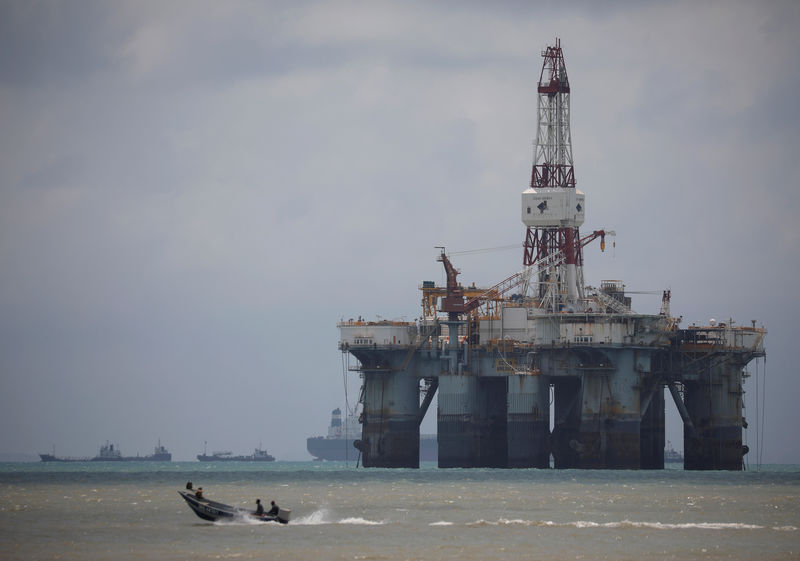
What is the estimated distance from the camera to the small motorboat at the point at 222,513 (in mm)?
88500

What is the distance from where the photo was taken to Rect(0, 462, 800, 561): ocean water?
7725 centimetres

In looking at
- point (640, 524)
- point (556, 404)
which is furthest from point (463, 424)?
point (640, 524)

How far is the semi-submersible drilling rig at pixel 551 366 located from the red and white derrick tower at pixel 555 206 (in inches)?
5.0

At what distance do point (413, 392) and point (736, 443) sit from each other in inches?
1158

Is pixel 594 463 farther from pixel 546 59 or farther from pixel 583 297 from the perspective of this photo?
pixel 546 59

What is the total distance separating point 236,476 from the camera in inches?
5984

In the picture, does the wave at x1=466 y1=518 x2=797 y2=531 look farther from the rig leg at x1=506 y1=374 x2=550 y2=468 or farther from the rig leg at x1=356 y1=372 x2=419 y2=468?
the rig leg at x1=356 y1=372 x2=419 y2=468

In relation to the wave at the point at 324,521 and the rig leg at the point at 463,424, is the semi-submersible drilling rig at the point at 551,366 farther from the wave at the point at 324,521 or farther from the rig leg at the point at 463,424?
→ the wave at the point at 324,521

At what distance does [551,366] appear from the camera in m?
138

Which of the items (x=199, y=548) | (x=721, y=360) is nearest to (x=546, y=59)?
(x=721, y=360)

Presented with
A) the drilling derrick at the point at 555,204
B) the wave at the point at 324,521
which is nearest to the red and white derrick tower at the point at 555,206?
the drilling derrick at the point at 555,204

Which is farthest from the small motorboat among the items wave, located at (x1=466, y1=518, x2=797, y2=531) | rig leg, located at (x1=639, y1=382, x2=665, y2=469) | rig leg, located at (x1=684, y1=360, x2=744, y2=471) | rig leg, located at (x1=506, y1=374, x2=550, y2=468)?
rig leg, located at (x1=684, y1=360, x2=744, y2=471)

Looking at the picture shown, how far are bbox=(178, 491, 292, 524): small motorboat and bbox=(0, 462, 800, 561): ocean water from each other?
18.7 inches

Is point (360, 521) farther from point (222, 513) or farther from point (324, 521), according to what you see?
point (222, 513)
